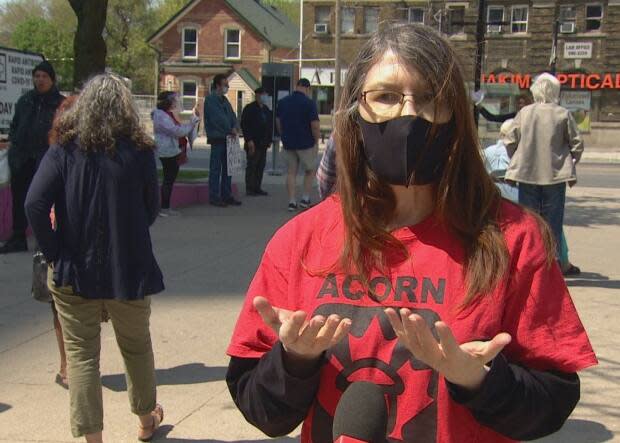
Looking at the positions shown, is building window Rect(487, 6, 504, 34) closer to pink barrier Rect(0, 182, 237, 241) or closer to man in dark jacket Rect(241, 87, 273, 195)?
man in dark jacket Rect(241, 87, 273, 195)

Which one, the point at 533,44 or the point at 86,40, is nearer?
the point at 86,40

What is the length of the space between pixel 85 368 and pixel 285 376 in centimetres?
253

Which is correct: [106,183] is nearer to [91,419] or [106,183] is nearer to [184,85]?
[91,419]

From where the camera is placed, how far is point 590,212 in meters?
13.2

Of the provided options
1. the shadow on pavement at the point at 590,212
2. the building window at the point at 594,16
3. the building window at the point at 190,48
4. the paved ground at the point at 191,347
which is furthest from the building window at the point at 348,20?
the paved ground at the point at 191,347

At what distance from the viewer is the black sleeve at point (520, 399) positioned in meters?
1.63

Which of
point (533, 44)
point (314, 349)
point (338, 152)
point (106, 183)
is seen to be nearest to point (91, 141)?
point (106, 183)

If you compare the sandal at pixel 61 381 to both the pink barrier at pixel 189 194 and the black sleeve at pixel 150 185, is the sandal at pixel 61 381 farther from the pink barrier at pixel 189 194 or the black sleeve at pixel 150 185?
the pink barrier at pixel 189 194

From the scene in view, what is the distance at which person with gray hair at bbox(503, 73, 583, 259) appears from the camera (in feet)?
23.5

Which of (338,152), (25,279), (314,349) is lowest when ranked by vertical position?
(25,279)

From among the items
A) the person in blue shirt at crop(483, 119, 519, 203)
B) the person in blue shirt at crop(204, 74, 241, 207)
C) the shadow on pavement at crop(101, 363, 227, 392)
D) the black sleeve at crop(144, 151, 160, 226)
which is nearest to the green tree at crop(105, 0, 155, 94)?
the person in blue shirt at crop(204, 74, 241, 207)

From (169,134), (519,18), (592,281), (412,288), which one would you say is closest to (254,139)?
(169,134)

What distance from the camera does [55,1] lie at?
6719 centimetres

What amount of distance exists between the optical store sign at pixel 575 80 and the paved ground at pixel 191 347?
30672 millimetres
